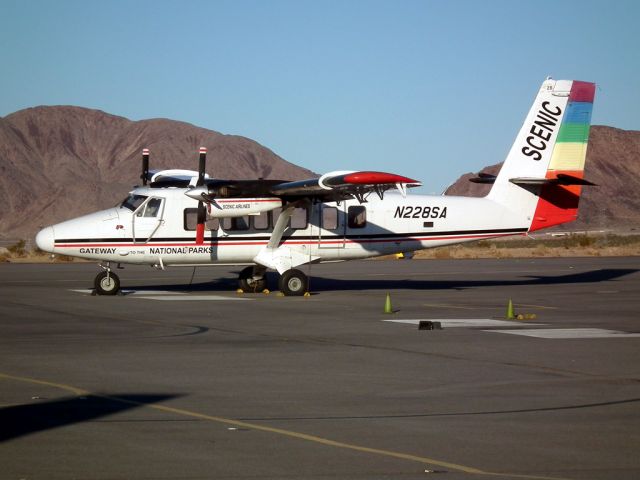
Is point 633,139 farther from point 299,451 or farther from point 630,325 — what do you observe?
point 299,451

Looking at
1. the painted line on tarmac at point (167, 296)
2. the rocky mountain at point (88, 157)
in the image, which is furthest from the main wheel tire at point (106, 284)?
the rocky mountain at point (88, 157)

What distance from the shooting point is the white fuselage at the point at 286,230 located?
1053 inches

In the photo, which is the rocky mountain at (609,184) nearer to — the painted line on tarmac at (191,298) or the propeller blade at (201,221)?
the propeller blade at (201,221)

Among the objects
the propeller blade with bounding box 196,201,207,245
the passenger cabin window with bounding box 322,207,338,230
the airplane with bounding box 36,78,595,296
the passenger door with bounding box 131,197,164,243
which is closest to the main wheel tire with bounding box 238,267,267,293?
the airplane with bounding box 36,78,595,296

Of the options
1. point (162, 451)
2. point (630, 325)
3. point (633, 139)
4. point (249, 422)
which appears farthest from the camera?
point (633, 139)

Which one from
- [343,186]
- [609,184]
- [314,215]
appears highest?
[609,184]

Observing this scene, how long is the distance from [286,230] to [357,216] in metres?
2.09

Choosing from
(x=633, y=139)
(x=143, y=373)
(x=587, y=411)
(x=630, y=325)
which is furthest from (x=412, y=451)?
(x=633, y=139)

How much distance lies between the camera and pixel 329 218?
2816cm

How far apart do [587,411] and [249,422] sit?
3401mm

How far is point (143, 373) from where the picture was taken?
12.6 meters

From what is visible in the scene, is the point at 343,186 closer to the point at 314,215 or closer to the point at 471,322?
the point at 314,215

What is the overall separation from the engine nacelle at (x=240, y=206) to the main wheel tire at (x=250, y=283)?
2536mm

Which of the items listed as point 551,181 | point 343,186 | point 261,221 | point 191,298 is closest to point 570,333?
point 343,186
